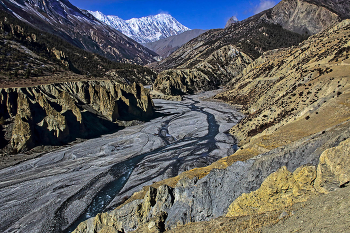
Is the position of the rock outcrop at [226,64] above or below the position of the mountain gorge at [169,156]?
above

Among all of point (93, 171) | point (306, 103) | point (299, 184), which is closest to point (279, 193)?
point (299, 184)

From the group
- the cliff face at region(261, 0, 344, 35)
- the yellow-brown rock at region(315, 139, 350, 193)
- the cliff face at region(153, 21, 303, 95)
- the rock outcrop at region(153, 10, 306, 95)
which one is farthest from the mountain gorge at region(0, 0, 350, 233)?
the cliff face at region(261, 0, 344, 35)

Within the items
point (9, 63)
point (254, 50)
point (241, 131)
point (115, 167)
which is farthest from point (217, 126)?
point (254, 50)

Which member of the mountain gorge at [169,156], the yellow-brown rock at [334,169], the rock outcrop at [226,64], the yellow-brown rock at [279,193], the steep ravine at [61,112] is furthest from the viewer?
the rock outcrop at [226,64]

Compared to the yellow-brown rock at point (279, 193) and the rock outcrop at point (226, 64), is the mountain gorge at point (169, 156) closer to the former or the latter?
the yellow-brown rock at point (279, 193)

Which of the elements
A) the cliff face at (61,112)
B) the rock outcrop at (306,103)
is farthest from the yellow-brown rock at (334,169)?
the cliff face at (61,112)

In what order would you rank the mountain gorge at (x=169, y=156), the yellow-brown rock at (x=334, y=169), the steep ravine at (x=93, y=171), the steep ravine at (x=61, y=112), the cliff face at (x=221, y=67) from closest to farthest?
the yellow-brown rock at (x=334, y=169)
the mountain gorge at (x=169, y=156)
the steep ravine at (x=93, y=171)
the steep ravine at (x=61, y=112)
the cliff face at (x=221, y=67)

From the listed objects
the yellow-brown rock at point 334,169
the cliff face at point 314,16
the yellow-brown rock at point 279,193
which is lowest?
the yellow-brown rock at point 279,193

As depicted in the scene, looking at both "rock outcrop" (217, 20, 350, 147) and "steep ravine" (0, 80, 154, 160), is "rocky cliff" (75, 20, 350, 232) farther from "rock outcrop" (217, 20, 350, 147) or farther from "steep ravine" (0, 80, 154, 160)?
"steep ravine" (0, 80, 154, 160)
